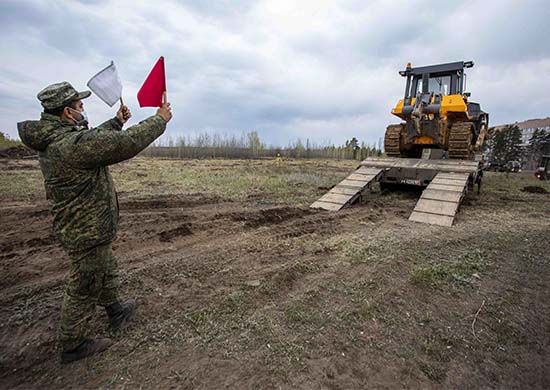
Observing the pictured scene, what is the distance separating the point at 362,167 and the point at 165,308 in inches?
254

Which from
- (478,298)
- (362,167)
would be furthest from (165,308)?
(362,167)

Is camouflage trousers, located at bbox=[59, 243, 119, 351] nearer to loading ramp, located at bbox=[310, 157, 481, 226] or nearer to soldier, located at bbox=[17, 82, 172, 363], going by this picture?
soldier, located at bbox=[17, 82, 172, 363]

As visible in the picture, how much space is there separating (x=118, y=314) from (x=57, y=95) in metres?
1.60

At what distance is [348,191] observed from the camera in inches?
270

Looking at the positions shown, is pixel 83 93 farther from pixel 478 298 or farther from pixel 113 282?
pixel 478 298

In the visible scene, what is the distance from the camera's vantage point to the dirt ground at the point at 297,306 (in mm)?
1883

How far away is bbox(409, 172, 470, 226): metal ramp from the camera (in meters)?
5.38

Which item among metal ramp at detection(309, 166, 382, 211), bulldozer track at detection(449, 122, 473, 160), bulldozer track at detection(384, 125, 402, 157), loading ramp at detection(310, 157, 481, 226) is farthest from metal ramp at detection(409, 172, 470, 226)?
bulldozer track at detection(384, 125, 402, 157)

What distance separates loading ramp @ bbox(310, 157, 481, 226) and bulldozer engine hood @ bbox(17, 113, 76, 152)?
204 inches

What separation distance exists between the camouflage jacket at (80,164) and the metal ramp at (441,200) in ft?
16.4

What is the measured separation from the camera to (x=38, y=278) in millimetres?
3055

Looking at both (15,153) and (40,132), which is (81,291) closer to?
(40,132)

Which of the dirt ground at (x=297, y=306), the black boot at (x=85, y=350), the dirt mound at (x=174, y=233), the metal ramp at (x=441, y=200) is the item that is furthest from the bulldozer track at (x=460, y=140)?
the black boot at (x=85, y=350)

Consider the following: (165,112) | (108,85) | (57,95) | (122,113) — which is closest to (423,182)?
(165,112)
